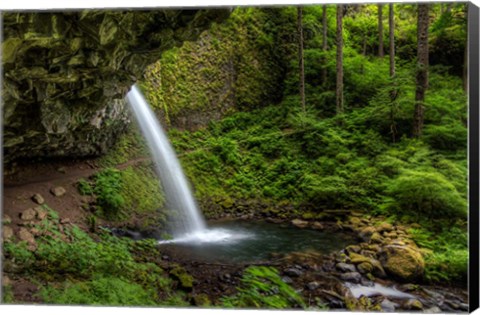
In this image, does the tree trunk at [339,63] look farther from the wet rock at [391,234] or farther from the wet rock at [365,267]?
the wet rock at [365,267]

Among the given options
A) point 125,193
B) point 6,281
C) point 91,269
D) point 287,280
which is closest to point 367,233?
point 287,280

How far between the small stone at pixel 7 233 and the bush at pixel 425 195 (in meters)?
4.02

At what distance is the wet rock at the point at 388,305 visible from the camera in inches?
141

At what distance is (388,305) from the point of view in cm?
A: 361

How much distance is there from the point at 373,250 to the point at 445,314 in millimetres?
920

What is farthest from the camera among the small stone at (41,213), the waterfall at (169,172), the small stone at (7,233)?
the waterfall at (169,172)

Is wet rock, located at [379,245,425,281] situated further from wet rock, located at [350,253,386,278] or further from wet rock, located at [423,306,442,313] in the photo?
wet rock, located at [423,306,442,313]

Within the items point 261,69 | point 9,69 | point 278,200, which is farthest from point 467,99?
point 9,69

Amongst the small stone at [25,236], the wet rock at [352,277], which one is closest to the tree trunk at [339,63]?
the wet rock at [352,277]

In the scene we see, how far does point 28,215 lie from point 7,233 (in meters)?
0.35

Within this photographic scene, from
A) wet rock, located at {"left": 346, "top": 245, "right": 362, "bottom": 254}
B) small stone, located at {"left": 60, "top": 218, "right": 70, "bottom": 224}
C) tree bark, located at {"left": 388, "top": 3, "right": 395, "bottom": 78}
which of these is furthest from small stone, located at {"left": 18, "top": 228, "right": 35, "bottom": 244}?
tree bark, located at {"left": 388, "top": 3, "right": 395, "bottom": 78}

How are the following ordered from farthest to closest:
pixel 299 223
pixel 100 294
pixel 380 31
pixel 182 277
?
1. pixel 299 223
2. pixel 380 31
3. pixel 182 277
4. pixel 100 294

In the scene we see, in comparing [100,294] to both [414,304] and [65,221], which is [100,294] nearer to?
[65,221]

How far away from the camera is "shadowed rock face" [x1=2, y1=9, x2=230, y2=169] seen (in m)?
3.25
